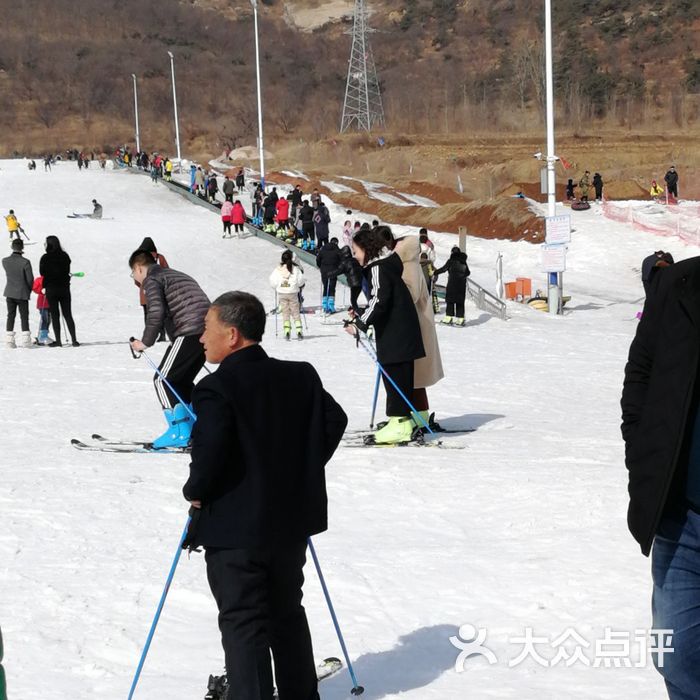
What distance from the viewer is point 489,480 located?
835cm

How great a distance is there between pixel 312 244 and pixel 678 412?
27134 mm

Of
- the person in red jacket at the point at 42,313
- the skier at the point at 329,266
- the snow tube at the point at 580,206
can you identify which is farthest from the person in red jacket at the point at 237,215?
the person in red jacket at the point at 42,313

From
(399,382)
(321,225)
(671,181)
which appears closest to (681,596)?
(399,382)

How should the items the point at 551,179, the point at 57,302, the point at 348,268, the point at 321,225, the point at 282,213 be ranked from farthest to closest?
1. the point at 282,213
2. the point at 321,225
3. the point at 551,179
4. the point at 348,268
5. the point at 57,302

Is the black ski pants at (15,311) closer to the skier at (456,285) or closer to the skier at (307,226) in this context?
the skier at (456,285)

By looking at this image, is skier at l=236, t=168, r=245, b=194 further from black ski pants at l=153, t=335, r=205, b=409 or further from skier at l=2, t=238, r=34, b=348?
black ski pants at l=153, t=335, r=205, b=409

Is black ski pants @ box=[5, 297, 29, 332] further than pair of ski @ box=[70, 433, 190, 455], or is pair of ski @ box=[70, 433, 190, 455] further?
black ski pants @ box=[5, 297, 29, 332]

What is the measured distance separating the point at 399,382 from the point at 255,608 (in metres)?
5.57

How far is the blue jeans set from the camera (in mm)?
3029

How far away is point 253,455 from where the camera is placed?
375 cm

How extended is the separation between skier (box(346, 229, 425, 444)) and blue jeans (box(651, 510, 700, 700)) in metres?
5.90

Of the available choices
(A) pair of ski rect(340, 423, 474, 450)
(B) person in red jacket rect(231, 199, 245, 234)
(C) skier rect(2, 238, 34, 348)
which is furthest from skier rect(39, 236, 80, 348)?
(B) person in red jacket rect(231, 199, 245, 234)

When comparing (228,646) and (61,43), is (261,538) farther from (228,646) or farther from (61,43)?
(61,43)

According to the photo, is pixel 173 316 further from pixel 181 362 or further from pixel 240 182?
pixel 240 182
